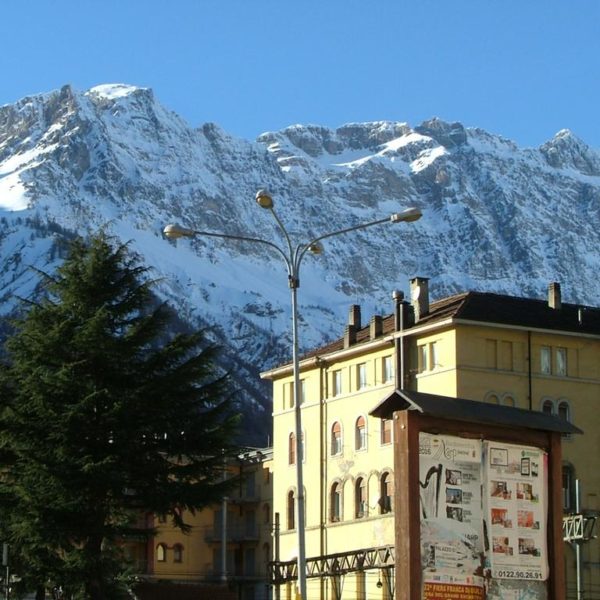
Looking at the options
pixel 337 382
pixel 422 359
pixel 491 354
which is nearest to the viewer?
pixel 491 354

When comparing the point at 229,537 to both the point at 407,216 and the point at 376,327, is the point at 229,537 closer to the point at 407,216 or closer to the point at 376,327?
the point at 376,327

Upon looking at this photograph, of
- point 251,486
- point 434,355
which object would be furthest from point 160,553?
point 434,355

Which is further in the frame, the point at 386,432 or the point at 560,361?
the point at 386,432

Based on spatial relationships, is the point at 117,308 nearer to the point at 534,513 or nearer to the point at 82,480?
the point at 82,480

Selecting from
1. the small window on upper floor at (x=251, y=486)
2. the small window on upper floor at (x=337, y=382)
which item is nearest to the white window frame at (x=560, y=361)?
the small window on upper floor at (x=337, y=382)

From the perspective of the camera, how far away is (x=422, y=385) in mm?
88000

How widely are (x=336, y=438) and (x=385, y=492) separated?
7018 mm

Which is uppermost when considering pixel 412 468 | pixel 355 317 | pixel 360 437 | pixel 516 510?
pixel 355 317

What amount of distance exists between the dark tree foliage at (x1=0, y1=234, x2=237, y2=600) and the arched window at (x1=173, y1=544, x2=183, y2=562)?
71907 mm

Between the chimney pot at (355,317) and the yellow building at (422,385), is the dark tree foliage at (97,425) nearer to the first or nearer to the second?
the yellow building at (422,385)

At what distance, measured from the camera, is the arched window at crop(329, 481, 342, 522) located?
94.7 metres

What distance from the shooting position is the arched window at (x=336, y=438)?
95.6m

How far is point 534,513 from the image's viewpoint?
30500 millimetres

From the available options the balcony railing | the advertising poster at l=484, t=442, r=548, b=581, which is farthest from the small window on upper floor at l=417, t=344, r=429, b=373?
the advertising poster at l=484, t=442, r=548, b=581
